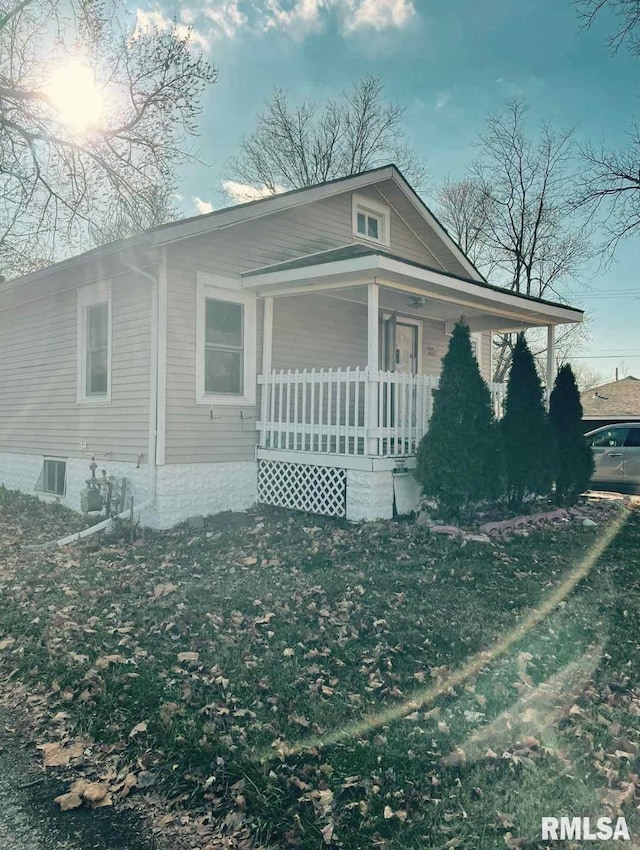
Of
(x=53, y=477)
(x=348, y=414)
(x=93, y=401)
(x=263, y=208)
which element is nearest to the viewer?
(x=348, y=414)

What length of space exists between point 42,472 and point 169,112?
33.3ft

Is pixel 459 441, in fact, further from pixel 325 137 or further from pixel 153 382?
pixel 325 137

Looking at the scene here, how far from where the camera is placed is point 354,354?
1184 centimetres

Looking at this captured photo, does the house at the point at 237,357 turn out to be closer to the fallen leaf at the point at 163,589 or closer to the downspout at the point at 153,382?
the downspout at the point at 153,382

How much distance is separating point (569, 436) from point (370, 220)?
585cm

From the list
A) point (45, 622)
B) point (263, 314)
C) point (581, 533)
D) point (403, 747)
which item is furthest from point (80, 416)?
point (403, 747)

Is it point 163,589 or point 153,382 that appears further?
point 153,382

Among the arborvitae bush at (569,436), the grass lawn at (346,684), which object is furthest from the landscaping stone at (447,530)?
the arborvitae bush at (569,436)

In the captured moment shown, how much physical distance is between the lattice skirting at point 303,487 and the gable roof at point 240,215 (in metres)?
3.54

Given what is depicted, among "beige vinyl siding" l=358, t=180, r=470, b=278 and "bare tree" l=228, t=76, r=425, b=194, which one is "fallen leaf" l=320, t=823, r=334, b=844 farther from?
"bare tree" l=228, t=76, r=425, b=194

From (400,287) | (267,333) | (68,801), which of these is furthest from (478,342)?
(68,801)

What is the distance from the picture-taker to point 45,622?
513cm

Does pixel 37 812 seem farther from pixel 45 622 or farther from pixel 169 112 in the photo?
pixel 169 112

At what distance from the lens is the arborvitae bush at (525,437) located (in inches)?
350
